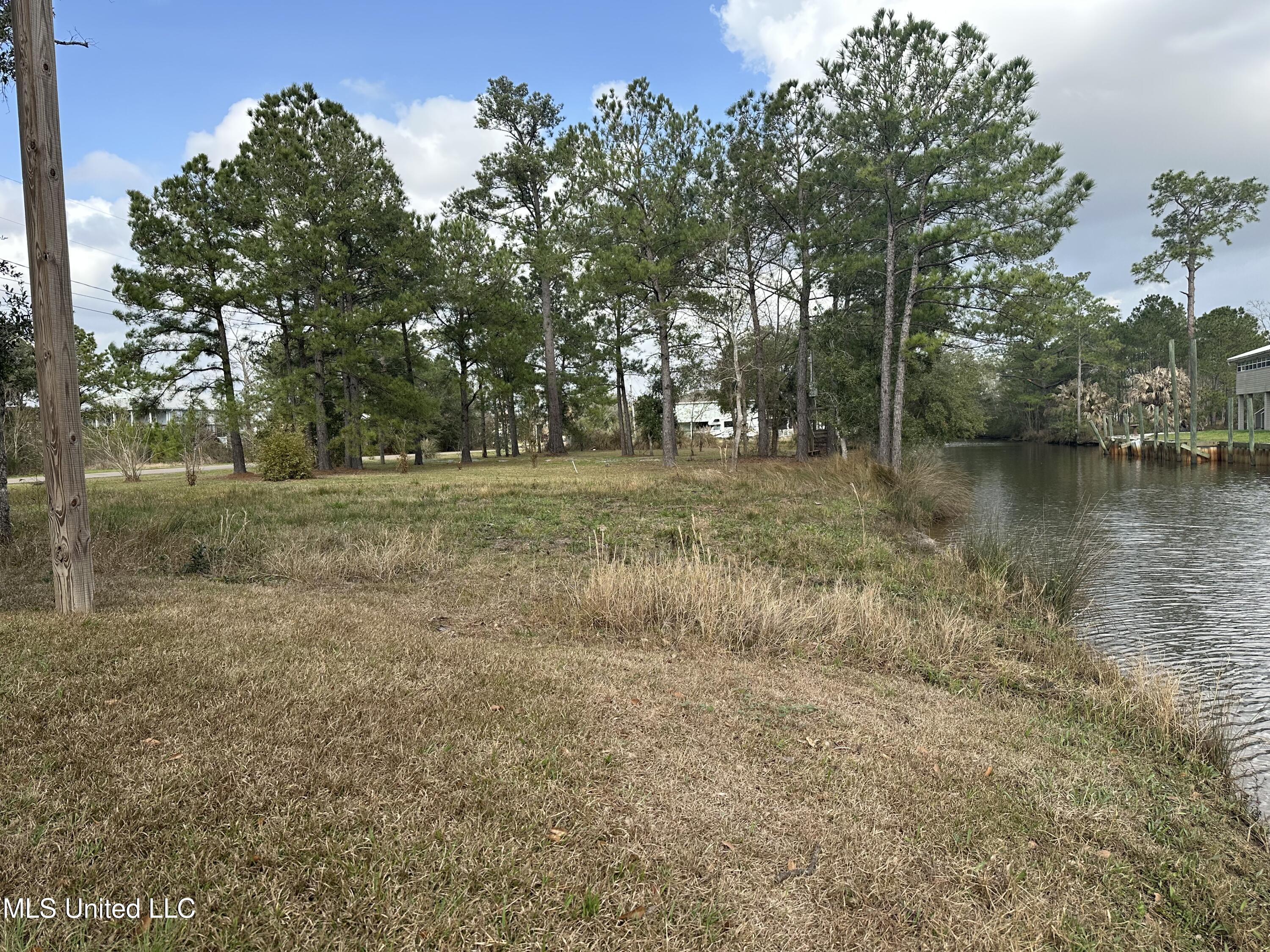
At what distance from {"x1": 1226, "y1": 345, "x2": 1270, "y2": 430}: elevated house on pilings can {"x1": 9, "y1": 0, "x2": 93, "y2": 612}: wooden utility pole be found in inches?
2081

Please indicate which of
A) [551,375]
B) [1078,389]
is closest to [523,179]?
[551,375]

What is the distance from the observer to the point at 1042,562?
11.1 meters

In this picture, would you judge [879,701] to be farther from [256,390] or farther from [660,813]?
[256,390]

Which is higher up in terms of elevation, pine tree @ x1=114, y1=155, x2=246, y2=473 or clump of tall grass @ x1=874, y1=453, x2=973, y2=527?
pine tree @ x1=114, y1=155, x2=246, y2=473

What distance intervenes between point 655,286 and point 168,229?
59.8ft

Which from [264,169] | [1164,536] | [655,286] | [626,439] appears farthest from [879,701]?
[626,439]

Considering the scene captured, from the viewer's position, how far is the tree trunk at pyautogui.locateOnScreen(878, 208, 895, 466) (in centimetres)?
2286

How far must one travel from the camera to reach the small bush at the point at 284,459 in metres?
22.3

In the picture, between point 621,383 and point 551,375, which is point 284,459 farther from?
point 621,383

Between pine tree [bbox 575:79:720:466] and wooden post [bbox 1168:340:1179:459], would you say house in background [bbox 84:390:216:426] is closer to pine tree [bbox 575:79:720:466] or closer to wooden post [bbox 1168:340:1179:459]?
pine tree [bbox 575:79:720:466]

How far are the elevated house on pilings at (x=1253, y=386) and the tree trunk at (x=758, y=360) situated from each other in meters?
30.9

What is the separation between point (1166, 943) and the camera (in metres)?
Answer: 2.74

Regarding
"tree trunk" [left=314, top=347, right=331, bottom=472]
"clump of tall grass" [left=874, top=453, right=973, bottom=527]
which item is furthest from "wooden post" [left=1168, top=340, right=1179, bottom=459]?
"tree trunk" [left=314, top=347, right=331, bottom=472]

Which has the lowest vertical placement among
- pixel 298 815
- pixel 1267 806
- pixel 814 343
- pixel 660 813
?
pixel 1267 806
